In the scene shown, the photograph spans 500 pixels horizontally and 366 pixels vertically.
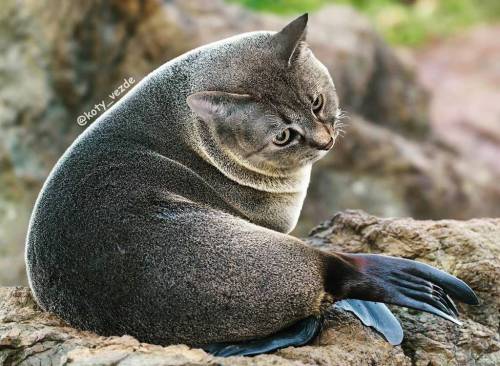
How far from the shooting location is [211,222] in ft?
13.0

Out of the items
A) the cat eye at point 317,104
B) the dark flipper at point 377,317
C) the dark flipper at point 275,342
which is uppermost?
the cat eye at point 317,104

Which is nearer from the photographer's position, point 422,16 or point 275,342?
point 275,342

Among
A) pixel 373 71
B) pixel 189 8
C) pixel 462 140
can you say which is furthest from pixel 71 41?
pixel 462 140

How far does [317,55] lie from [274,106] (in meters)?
6.38

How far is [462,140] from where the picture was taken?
508 inches

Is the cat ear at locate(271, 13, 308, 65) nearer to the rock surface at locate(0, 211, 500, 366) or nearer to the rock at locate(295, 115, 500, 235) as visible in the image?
the rock surface at locate(0, 211, 500, 366)

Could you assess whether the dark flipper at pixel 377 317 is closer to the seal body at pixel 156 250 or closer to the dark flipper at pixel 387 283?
the dark flipper at pixel 387 283

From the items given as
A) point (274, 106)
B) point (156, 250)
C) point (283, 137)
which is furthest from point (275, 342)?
point (274, 106)

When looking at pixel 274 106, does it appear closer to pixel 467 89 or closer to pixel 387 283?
pixel 387 283

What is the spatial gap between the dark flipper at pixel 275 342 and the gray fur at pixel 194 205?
41 millimetres

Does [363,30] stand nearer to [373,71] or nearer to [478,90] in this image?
[373,71]

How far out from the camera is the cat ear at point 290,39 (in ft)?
14.1

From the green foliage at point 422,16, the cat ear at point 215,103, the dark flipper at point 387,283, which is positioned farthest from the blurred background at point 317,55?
the dark flipper at point 387,283

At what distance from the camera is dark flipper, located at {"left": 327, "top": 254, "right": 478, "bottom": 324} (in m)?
4.03
